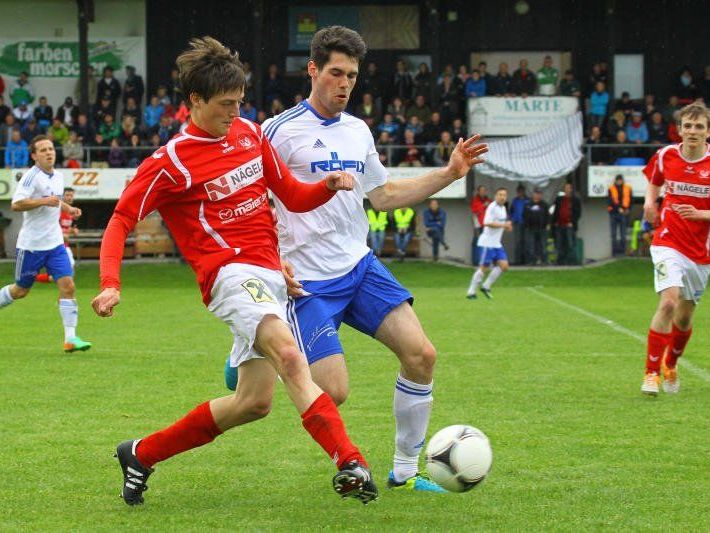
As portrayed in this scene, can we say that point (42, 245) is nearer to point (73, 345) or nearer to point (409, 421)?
point (73, 345)

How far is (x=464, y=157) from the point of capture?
618cm

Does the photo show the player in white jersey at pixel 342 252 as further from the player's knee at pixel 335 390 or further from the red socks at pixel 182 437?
the red socks at pixel 182 437

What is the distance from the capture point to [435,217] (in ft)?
98.8

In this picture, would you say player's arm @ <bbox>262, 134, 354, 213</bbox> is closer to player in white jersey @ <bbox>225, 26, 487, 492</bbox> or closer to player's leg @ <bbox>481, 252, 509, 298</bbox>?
player in white jersey @ <bbox>225, 26, 487, 492</bbox>

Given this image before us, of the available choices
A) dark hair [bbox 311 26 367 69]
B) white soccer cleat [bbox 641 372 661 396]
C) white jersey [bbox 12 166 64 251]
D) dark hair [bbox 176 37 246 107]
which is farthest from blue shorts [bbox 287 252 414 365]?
white jersey [bbox 12 166 64 251]

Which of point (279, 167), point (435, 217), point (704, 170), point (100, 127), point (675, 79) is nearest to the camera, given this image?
point (279, 167)

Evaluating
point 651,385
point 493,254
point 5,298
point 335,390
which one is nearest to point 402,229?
point 493,254

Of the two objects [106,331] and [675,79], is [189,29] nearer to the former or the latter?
[675,79]

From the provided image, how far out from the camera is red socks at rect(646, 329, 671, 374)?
9.48m

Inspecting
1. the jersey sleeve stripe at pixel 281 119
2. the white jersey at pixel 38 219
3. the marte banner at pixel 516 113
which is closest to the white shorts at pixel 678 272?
the jersey sleeve stripe at pixel 281 119

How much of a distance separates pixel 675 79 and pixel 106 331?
2331cm

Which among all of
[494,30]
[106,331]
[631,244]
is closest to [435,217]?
[631,244]

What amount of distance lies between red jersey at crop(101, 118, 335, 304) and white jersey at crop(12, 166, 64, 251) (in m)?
7.50

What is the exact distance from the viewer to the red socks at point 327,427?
16.7ft
